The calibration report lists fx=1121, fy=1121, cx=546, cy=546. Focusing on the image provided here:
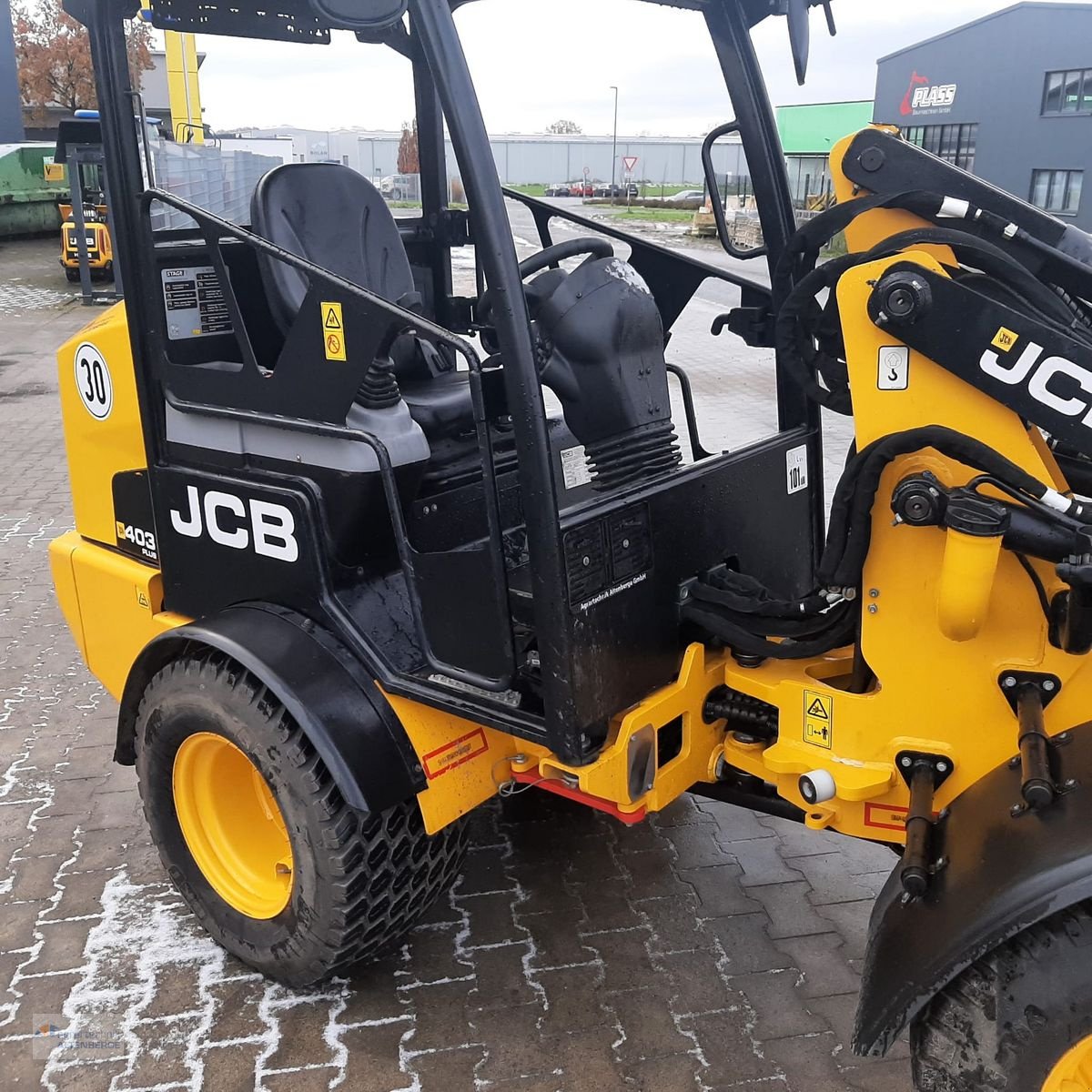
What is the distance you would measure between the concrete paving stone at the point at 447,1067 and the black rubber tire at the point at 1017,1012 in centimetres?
108

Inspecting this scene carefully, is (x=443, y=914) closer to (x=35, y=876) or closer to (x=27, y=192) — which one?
(x=35, y=876)

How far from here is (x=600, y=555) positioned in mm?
2396

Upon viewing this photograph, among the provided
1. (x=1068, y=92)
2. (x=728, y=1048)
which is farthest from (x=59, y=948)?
(x=1068, y=92)

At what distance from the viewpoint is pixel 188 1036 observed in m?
2.74

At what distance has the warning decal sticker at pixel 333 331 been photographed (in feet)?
8.04

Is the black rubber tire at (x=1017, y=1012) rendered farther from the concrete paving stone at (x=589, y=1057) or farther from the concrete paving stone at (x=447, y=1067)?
the concrete paving stone at (x=447, y=1067)

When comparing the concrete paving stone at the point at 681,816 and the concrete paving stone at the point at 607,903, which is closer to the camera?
the concrete paving stone at the point at 607,903

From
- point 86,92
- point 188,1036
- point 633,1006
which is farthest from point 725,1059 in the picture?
point 86,92

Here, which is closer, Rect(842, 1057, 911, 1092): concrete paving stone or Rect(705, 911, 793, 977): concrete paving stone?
Rect(842, 1057, 911, 1092): concrete paving stone

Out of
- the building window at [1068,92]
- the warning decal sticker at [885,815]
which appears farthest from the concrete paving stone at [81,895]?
the building window at [1068,92]

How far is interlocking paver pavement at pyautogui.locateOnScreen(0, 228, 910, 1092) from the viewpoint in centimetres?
263

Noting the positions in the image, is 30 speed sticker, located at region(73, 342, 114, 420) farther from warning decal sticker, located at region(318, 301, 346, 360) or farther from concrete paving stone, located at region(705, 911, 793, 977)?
concrete paving stone, located at region(705, 911, 793, 977)

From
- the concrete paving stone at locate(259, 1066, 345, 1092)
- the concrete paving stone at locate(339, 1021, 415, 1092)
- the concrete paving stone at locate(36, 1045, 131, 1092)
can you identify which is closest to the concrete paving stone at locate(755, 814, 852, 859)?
the concrete paving stone at locate(339, 1021, 415, 1092)

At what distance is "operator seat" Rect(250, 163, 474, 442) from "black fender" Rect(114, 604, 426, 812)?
Result: 0.70 metres
